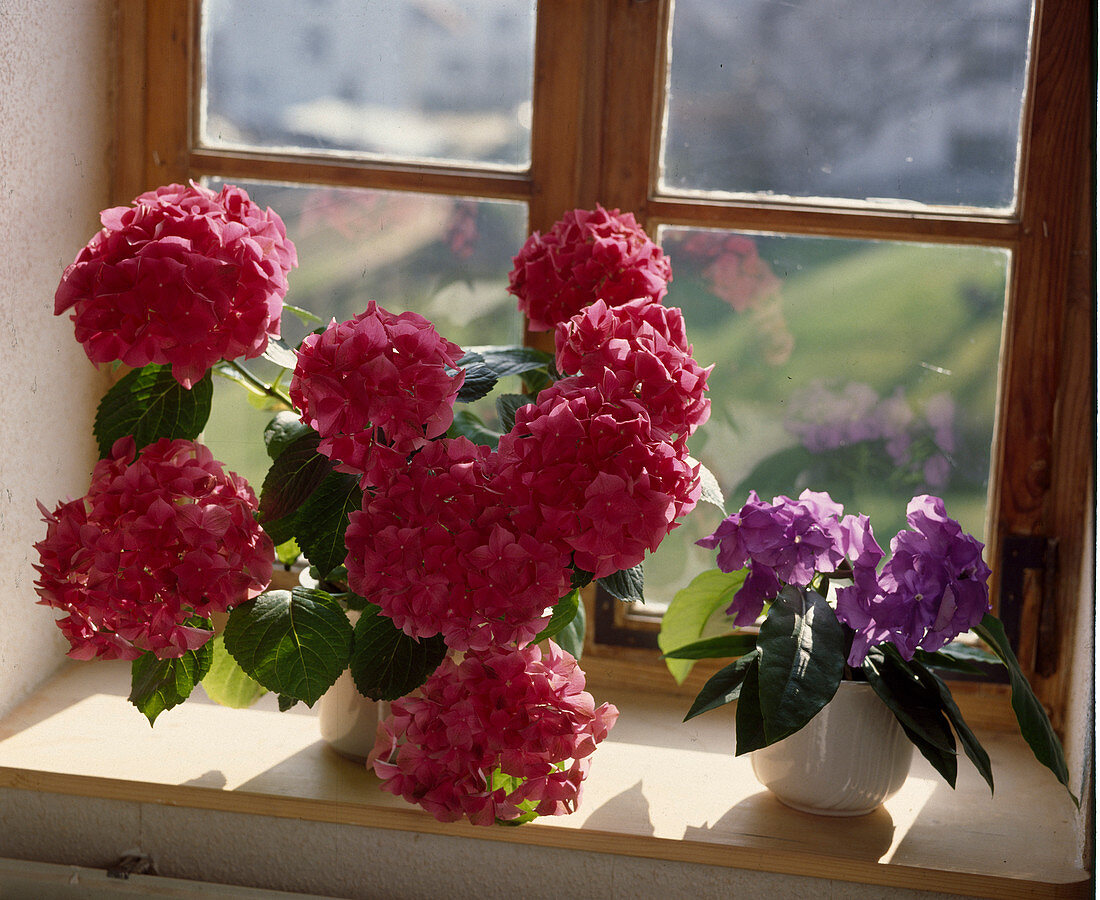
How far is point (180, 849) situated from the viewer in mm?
1112

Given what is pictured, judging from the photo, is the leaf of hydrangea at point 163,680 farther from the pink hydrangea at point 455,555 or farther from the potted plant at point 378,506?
the pink hydrangea at point 455,555

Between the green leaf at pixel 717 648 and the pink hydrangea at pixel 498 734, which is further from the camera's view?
the green leaf at pixel 717 648

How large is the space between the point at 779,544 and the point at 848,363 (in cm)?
39

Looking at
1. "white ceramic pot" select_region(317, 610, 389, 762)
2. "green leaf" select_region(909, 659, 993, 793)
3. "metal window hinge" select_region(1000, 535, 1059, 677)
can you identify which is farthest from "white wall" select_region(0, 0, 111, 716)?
"metal window hinge" select_region(1000, 535, 1059, 677)

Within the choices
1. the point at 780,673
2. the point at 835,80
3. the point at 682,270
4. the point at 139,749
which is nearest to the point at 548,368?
the point at 682,270

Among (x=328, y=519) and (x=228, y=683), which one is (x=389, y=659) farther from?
(x=228, y=683)

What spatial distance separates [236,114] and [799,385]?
83 cm

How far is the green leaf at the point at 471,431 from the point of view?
1047mm

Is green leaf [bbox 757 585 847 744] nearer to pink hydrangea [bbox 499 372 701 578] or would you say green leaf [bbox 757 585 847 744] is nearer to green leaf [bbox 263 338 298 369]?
pink hydrangea [bbox 499 372 701 578]

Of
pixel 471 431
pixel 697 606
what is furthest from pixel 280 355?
pixel 697 606

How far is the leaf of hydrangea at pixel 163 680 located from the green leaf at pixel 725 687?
0.48 m

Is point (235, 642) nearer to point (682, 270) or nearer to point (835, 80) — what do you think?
point (682, 270)

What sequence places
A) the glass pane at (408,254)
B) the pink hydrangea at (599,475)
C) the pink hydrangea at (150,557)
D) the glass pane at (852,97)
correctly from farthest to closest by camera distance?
the glass pane at (408,254), the glass pane at (852,97), the pink hydrangea at (150,557), the pink hydrangea at (599,475)

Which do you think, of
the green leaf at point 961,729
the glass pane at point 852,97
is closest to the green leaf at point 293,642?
the green leaf at point 961,729
